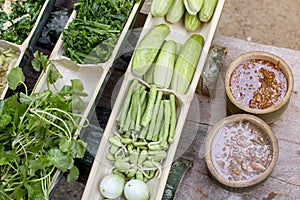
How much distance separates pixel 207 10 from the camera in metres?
2.80

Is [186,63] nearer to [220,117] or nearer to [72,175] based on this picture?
[220,117]

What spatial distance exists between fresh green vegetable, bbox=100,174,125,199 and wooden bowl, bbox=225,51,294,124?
644 millimetres

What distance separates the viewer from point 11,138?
2.40 meters

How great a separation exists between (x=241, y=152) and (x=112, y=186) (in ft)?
2.01

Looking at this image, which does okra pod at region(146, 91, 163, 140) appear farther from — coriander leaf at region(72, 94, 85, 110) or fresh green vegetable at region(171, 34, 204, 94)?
coriander leaf at region(72, 94, 85, 110)

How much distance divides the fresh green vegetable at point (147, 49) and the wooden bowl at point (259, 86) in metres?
0.41

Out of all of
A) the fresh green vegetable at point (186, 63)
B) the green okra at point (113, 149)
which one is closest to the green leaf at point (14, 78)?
the green okra at point (113, 149)

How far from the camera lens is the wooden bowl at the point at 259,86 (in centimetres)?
249

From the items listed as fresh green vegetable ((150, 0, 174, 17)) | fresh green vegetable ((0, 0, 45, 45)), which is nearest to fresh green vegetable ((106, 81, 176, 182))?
fresh green vegetable ((150, 0, 174, 17))

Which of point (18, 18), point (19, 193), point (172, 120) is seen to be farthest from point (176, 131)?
point (18, 18)

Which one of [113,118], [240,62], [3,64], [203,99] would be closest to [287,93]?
[240,62]

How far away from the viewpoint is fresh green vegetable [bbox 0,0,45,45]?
2.95 m

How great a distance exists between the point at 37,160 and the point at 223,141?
0.85 meters

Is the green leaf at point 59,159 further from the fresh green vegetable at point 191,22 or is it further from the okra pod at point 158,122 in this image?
the fresh green vegetable at point 191,22
